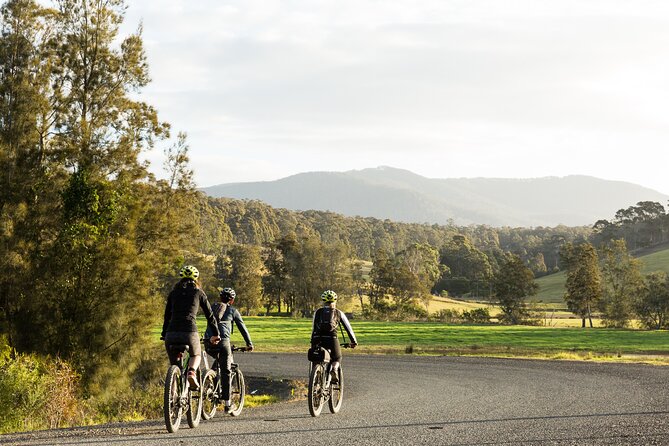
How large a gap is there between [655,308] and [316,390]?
216ft

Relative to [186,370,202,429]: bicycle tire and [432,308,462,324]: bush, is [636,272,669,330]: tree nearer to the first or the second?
[432,308,462,324]: bush

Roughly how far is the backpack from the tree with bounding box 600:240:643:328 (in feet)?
214

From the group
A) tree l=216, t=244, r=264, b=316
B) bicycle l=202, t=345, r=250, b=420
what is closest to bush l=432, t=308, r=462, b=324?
tree l=216, t=244, r=264, b=316

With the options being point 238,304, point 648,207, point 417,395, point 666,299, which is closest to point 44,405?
point 417,395

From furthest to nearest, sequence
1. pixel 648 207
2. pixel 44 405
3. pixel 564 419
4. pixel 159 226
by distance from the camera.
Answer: pixel 648 207, pixel 159 226, pixel 44 405, pixel 564 419

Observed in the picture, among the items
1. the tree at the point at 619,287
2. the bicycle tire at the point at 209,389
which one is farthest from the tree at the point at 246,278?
the bicycle tire at the point at 209,389

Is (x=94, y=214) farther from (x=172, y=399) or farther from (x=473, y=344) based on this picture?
(x=473, y=344)

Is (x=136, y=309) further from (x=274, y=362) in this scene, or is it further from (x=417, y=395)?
(x=417, y=395)

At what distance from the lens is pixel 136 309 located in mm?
26641

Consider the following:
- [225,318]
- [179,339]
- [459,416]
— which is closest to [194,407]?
[179,339]

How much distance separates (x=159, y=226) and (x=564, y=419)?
2175cm

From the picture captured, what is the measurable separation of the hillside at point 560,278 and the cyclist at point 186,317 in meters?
124

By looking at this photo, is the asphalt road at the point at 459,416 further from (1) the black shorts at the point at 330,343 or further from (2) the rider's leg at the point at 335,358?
(1) the black shorts at the point at 330,343

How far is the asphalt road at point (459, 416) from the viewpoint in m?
9.43
